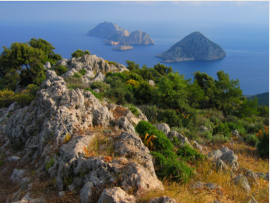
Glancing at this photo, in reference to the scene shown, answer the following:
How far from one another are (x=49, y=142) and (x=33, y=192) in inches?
76.2

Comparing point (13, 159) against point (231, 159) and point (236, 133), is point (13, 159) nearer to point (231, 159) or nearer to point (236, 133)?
point (231, 159)

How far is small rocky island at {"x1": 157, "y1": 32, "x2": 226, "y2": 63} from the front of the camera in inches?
4789

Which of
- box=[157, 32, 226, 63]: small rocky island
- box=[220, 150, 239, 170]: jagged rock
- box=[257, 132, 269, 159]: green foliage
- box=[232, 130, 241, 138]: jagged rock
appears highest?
box=[157, 32, 226, 63]: small rocky island

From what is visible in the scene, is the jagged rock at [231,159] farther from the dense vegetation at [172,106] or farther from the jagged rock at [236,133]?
the jagged rock at [236,133]

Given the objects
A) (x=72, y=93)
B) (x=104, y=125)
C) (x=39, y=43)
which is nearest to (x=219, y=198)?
(x=104, y=125)

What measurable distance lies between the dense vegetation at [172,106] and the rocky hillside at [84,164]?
1.66 ft

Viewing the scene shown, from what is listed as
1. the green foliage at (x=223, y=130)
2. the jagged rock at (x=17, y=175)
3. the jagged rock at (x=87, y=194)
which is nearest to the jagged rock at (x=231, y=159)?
the green foliage at (x=223, y=130)

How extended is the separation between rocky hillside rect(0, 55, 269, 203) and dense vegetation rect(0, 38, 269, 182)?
50 cm

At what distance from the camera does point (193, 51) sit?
13100cm

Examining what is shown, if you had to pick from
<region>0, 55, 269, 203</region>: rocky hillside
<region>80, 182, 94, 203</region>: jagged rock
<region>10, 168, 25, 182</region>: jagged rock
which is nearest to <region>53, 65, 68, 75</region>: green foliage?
<region>0, 55, 269, 203</region>: rocky hillside

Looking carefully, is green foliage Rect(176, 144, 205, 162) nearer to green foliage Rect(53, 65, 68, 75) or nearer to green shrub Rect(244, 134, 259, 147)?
green shrub Rect(244, 134, 259, 147)

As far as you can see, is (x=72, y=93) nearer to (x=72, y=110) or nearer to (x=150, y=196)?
(x=72, y=110)

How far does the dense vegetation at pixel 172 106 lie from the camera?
6758 millimetres

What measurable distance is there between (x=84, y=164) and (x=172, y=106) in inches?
512
